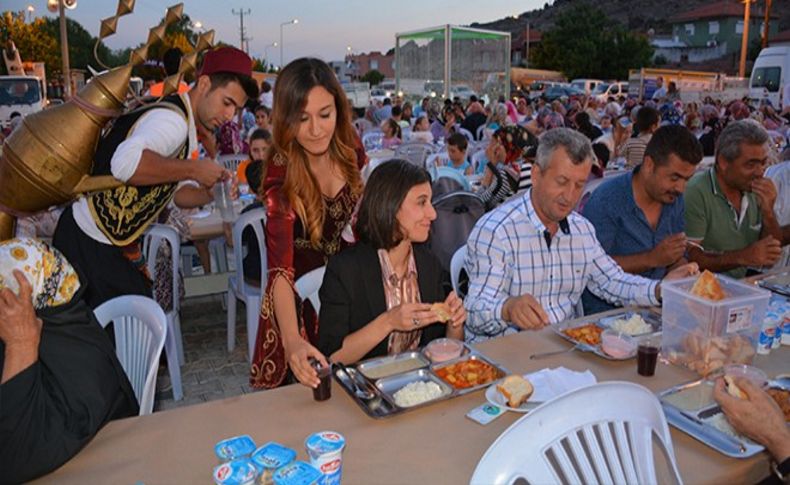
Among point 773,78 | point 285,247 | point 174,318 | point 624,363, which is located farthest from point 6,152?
point 773,78

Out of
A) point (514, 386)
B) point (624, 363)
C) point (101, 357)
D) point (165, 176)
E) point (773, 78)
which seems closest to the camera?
point (101, 357)

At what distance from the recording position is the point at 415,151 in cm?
888

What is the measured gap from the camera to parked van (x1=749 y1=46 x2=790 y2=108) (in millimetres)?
20250

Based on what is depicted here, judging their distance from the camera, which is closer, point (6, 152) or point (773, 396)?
point (773, 396)

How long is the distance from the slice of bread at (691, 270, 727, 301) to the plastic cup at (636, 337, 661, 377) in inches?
10.3

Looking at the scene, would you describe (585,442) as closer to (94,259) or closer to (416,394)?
(416,394)

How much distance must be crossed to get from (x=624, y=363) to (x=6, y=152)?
2378 millimetres

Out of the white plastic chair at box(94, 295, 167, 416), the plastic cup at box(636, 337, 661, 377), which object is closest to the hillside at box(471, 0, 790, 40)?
the plastic cup at box(636, 337, 661, 377)

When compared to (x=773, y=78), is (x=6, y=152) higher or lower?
lower

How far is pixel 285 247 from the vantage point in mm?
2262

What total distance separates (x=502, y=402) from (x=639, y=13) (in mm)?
93953

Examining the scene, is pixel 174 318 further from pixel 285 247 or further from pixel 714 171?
pixel 714 171

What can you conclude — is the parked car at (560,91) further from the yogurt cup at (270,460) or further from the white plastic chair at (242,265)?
the yogurt cup at (270,460)

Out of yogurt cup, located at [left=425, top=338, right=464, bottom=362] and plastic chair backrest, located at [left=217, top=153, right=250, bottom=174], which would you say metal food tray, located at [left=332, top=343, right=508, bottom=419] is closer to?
yogurt cup, located at [left=425, top=338, right=464, bottom=362]
